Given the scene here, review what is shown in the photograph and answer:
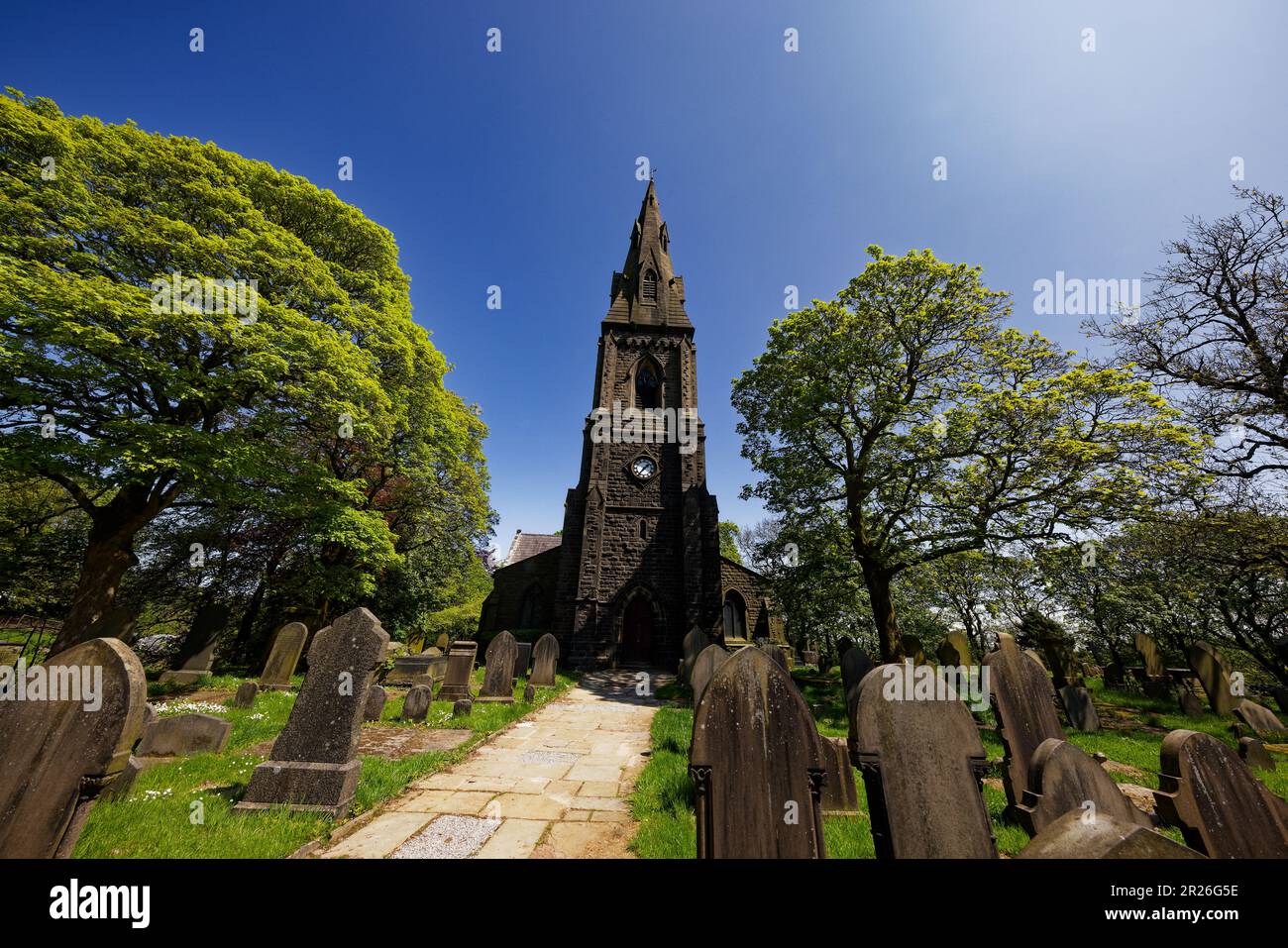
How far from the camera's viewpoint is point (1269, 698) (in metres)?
13.7

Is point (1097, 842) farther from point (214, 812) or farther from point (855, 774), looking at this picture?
point (214, 812)

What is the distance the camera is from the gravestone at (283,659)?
930cm

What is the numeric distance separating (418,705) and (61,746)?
5082 millimetres

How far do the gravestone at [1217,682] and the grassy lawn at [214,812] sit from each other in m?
16.0

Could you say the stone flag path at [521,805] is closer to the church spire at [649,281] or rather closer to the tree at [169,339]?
the tree at [169,339]

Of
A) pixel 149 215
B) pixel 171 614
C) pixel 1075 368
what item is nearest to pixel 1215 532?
pixel 1075 368

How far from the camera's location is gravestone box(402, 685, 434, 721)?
711 cm

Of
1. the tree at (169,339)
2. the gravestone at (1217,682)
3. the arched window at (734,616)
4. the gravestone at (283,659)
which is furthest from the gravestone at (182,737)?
the gravestone at (1217,682)

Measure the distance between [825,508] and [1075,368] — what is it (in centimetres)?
654

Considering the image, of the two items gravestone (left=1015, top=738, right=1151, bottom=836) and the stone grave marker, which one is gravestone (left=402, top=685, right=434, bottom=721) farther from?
gravestone (left=1015, top=738, right=1151, bottom=836)

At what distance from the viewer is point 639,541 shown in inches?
682

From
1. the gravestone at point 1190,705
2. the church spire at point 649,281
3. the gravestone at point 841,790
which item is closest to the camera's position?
the gravestone at point 841,790

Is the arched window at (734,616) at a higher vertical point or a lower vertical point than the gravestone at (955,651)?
lower

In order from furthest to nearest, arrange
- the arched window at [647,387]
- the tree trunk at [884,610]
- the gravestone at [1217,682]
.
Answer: the arched window at [647,387] < the tree trunk at [884,610] < the gravestone at [1217,682]
